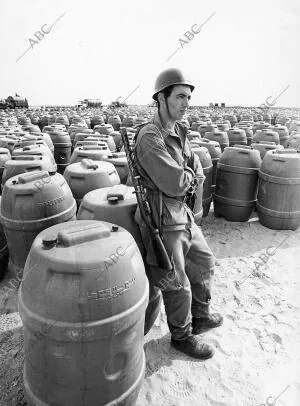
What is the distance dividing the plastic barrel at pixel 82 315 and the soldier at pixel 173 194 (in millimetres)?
533

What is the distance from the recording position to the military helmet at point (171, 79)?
8.97ft

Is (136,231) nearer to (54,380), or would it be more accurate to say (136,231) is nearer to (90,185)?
(54,380)

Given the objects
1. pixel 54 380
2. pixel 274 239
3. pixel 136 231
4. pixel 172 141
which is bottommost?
pixel 274 239

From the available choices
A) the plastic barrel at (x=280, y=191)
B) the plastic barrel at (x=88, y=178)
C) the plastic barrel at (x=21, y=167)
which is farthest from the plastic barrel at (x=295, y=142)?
the plastic barrel at (x=21, y=167)

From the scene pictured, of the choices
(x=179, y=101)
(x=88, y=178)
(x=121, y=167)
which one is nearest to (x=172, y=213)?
(x=179, y=101)

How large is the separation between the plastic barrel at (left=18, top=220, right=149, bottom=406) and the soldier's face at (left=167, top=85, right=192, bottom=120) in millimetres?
1185

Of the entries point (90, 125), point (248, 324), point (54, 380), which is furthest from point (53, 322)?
point (90, 125)

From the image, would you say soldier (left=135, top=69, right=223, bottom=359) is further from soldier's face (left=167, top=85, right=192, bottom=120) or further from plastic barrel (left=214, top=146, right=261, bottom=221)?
plastic barrel (left=214, top=146, right=261, bottom=221)

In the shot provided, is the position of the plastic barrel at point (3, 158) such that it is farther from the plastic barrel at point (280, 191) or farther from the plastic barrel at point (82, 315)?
the plastic barrel at point (280, 191)

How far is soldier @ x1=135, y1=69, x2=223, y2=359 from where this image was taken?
2.66m

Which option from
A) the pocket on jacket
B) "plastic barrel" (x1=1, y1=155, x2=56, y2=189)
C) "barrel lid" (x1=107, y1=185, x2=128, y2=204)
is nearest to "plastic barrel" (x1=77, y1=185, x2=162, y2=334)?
"barrel lid" (x1=107, y1=185, x2=128, y2=204)

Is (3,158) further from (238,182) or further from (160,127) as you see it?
(238,182)

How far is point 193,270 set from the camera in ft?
10.4

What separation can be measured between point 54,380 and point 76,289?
0.67 metres
